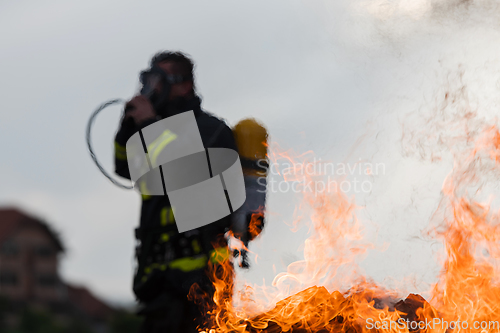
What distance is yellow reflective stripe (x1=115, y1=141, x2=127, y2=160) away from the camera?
11.5 feet

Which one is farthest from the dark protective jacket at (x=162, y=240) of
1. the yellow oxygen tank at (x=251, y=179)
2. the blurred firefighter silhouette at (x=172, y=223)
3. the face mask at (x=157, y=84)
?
the yellow oxygen tank at (x=251, y=179)

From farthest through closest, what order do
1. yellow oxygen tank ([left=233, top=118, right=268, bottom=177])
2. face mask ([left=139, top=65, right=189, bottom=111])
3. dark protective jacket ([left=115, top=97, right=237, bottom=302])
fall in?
yellow oxygen tank ([left=233, top=118, right=268, bottom=177]), face mask ([left=139, top=65, right=189, bottom=111]), dark protective jacket ([left=115, top=97, right=237, bottom=302])

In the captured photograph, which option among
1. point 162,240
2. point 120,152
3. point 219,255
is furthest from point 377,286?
point 120,152

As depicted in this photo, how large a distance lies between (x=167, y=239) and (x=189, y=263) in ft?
1.04

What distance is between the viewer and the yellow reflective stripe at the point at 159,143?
140 inches

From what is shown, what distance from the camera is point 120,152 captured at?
11.6ft

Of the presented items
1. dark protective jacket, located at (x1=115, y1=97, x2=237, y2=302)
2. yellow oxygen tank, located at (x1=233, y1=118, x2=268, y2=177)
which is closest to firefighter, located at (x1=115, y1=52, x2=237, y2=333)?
dark protective jacket, located at (x1=115, y1=97, x2=237, y2=302)

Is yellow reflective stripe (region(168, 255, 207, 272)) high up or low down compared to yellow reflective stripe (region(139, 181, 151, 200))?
down

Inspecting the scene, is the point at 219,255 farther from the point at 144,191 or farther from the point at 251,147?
the point at 251,147

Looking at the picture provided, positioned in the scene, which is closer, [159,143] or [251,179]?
[159,143]

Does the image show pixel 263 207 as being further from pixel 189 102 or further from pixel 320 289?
pixel 189 102

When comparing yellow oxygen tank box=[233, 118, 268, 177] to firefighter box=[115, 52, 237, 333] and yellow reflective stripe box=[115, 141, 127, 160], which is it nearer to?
firefighter box=[115, 52, 237, 333]

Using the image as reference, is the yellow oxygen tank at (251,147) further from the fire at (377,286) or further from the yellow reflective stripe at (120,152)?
the yellow reflective stripe at (120,152)

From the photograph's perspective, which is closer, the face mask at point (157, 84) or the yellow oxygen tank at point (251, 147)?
the face mask at point (157, 84)
